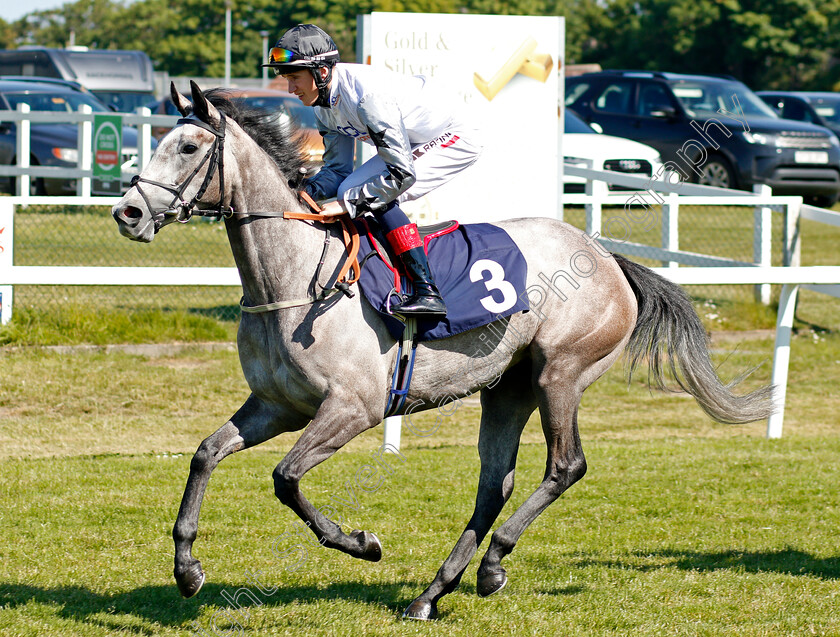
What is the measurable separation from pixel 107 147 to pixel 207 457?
9519 mm

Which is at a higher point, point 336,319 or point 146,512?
point 336,319

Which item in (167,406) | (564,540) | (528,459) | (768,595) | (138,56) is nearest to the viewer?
(768,595)

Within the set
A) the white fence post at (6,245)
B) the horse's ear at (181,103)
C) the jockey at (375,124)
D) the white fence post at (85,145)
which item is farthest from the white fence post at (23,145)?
the horse's ear at (181,103)

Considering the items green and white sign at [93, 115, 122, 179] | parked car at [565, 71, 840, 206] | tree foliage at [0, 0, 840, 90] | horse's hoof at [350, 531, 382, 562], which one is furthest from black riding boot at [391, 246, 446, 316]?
tree foliage at [0, 0, 840, 90]

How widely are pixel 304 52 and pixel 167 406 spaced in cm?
434

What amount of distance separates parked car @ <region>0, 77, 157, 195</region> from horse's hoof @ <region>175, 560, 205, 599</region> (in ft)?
32.2

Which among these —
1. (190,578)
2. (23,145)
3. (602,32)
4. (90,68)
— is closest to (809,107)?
(23,145)

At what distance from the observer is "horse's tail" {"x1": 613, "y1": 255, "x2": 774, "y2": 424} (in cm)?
494

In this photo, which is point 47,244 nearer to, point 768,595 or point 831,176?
point 768,595

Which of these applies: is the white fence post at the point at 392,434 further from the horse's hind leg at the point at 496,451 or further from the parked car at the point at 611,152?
the parked car at the point at 611,152

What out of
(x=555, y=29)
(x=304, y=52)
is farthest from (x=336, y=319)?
(x=555, y=29)

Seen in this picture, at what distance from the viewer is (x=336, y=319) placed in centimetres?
409

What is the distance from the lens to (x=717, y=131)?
1650 centimetres

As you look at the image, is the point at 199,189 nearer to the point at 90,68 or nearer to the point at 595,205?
the point at 595,205
